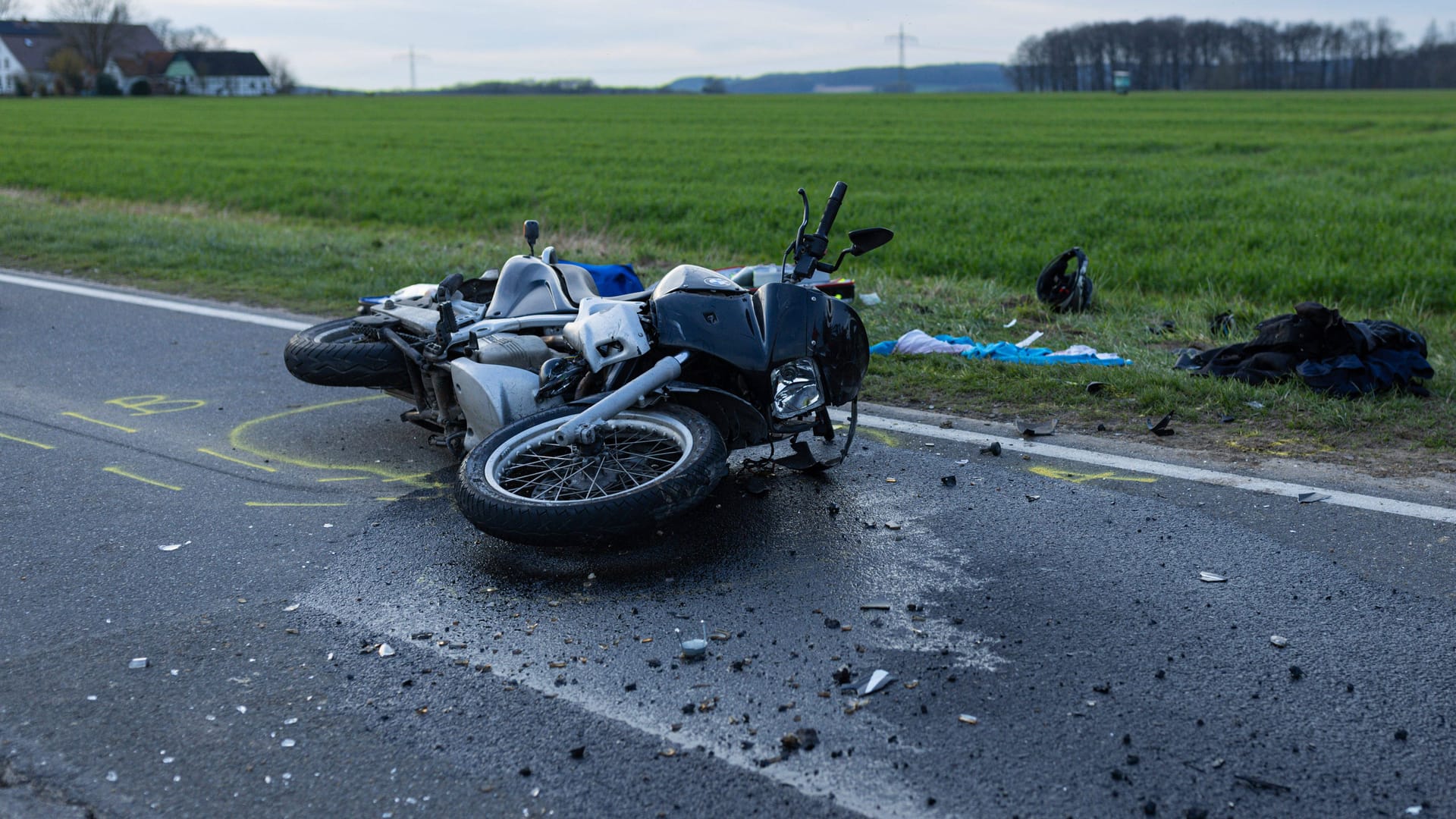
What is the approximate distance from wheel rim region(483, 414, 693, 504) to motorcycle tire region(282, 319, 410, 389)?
1.49 meters

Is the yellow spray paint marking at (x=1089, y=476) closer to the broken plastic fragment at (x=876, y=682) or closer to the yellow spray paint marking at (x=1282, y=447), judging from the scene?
the yellow spray paint marking at (x=1282, y=447)

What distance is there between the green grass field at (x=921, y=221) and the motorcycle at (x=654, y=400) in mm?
1782

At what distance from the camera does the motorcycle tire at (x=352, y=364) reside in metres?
5.76

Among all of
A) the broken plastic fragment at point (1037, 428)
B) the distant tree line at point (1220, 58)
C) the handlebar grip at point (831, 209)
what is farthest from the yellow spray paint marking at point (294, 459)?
the distant tree line at point (1220, 58)

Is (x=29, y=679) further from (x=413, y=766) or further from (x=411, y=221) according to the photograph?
A: (x=411, y=221)

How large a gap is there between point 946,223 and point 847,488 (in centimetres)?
1220

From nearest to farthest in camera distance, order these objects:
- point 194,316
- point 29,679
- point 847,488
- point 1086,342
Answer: point 29,679 → point 847,488 → point 1086,342 → point 194,316

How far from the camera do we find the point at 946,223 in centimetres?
1662

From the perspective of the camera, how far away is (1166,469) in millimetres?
5188

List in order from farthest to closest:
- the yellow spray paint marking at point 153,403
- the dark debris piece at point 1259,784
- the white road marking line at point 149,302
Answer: the white road marking line at point 149,302 → the yellow spray paint marking at point 153,403 → the dark debris piece at point 1259,784

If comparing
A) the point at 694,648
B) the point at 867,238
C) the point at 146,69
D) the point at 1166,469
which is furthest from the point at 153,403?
the point at 146,69

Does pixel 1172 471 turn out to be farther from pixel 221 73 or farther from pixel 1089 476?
pixel 221 73

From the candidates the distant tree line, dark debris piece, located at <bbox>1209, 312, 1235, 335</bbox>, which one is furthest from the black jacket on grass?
the distant tree line

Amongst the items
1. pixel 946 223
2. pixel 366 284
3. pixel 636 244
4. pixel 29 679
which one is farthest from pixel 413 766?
pixel 946 223
